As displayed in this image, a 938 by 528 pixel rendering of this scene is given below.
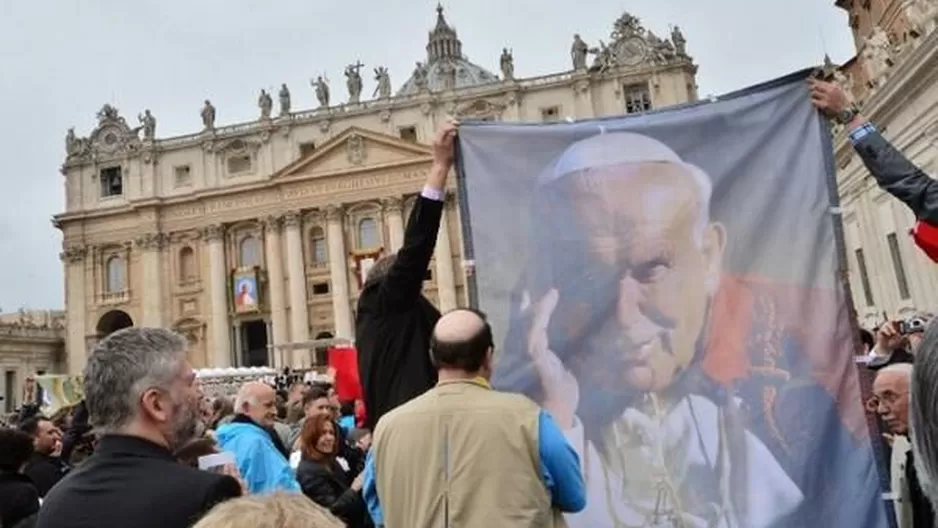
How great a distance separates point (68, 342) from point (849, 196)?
38.9 meters

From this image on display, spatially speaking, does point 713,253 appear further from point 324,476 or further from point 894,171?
point 324,476

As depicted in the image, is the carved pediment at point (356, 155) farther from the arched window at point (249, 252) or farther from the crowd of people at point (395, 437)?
the crowd of people at point (395, 437)

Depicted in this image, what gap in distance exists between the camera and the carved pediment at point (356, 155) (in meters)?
40.3

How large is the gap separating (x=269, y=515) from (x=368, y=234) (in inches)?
1585

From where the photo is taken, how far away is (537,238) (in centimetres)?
375

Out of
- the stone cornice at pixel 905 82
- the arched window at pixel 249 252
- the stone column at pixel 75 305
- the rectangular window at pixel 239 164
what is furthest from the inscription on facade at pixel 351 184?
the stone cornice at pixel 905 82

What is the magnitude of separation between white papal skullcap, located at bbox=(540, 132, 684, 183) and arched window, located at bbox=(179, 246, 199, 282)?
136 ft

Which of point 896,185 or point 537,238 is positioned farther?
point 537,238

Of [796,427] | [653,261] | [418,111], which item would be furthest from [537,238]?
[418,111]

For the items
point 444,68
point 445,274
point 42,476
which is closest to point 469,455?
point 42,476

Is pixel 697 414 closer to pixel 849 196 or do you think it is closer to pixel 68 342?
pixel 849 196

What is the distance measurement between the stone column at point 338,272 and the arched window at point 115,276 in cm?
1217

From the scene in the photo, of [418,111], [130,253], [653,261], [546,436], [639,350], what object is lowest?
[546,436]

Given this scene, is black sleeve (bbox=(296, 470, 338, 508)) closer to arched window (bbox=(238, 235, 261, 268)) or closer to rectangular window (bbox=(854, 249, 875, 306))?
rectangular window (bbox=(854, 249, 875, 306))
